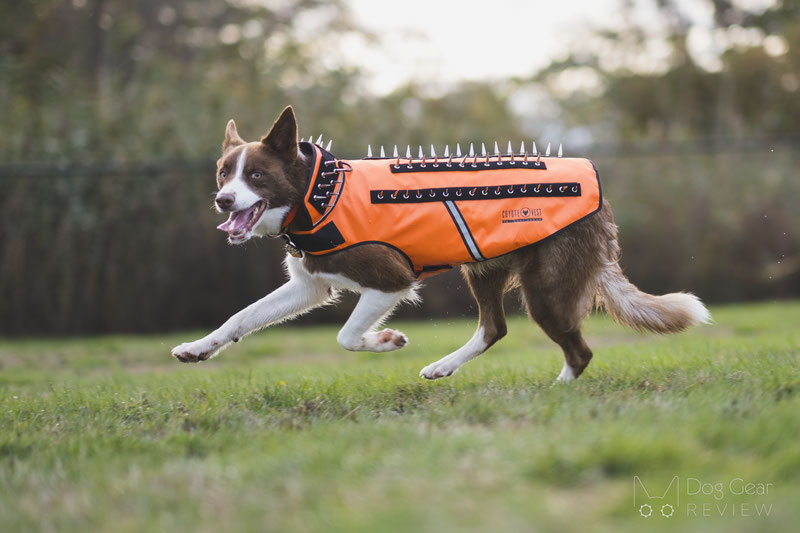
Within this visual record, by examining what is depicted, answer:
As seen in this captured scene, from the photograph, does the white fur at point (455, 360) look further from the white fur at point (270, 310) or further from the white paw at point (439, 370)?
the white fur at point (270, 310)

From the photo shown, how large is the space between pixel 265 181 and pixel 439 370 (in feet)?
5.39

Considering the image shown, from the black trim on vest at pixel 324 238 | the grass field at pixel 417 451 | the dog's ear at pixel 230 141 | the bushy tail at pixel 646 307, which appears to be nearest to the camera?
the grass field at pixel 417 451

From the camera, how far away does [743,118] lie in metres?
20.8

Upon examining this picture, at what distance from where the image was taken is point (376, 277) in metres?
4.70

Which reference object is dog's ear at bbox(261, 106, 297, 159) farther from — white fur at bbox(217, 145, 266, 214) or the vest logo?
the vest logo

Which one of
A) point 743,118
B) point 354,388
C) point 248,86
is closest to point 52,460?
point 354,388

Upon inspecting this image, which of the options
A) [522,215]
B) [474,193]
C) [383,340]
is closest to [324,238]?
[383,340]

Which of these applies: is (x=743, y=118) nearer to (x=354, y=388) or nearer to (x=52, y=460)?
(x=354, y=388)

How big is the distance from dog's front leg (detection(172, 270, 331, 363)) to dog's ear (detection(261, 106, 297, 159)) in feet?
2.59

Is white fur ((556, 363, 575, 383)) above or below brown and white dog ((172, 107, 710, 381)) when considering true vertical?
below

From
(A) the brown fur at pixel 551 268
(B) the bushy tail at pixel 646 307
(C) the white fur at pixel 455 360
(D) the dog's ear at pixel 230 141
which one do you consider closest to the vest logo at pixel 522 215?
(A) the brown fur at pixel 551 268

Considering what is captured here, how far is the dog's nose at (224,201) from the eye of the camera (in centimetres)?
447

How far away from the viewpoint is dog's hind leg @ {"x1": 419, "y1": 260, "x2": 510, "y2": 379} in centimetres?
520

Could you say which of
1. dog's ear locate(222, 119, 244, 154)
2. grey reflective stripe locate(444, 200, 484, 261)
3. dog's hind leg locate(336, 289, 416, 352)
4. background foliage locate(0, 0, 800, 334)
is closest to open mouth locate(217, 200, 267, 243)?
dog's ear locate(222, 119, 244, 154)
